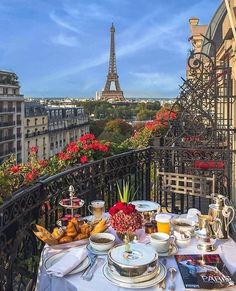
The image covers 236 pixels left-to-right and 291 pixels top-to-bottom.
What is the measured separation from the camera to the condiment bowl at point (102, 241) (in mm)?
2424

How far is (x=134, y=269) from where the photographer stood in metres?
2.02

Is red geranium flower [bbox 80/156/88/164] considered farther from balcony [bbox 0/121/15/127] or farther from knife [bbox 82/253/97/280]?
balcony [bbox 0/121/15/127]

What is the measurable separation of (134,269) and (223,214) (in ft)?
3.38

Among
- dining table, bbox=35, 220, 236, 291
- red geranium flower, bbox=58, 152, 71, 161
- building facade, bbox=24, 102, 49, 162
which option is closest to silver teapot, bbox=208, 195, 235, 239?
dining table, bbox=35, 220, 236, 291

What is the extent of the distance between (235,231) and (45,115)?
230ft

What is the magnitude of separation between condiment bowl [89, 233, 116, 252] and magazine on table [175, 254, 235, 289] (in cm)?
46

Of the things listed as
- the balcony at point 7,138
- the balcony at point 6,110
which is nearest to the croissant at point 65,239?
the balcony at point 7,138

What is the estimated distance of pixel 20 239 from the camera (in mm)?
2791

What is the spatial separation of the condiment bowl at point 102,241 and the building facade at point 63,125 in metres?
72.8

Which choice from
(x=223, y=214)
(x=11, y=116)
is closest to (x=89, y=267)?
(x=223, y=214)

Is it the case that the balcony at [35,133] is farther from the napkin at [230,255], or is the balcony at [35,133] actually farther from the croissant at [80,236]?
the napkin at [230,255]

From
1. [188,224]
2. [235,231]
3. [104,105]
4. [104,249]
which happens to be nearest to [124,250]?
[104,249]

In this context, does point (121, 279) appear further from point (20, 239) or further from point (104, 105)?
point (104, 105)

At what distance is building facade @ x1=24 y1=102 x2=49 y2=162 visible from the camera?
66.9 metres
